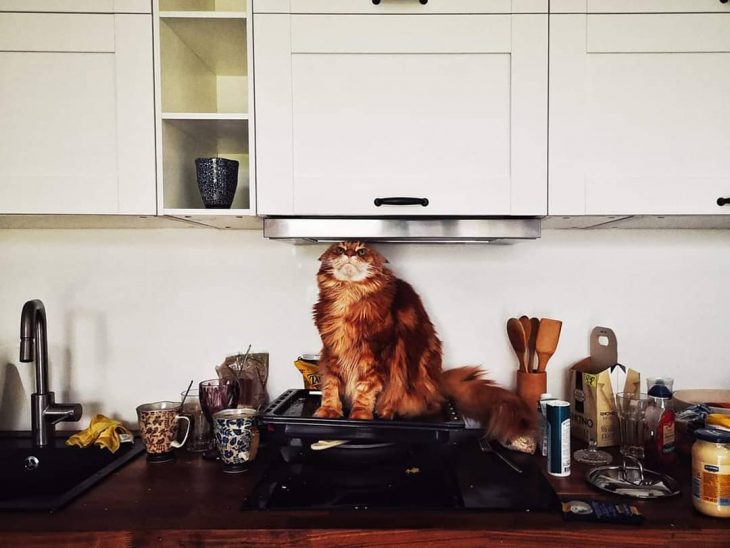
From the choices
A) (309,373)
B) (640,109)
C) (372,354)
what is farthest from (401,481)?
(640,109)

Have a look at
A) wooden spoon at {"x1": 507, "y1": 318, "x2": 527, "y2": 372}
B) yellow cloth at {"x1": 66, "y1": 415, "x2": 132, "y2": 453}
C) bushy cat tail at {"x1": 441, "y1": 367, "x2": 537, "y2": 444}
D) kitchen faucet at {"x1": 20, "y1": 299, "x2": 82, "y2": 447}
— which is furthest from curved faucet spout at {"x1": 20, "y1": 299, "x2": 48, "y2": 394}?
wooden spoon at {"x1": 507, "y1": 318, "x2": 527, "y2": 372}

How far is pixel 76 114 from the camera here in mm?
1399

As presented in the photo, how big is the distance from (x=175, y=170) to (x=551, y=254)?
1122 mm

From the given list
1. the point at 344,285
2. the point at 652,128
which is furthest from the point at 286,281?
the point at 652,128

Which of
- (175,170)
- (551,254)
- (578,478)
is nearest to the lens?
(578,478)

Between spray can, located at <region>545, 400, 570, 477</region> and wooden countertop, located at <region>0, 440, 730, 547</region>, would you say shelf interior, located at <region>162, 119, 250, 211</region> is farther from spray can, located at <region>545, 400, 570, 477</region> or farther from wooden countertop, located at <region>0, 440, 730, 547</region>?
spray can, located at <region>545, 400, 570, 477</region>

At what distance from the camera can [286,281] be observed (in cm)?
177

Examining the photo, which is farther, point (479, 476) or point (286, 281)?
point (286, 281)

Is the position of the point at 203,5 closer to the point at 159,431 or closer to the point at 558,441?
the point at 159,431

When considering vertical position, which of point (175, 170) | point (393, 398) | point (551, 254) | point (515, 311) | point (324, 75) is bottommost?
point (393, 398)

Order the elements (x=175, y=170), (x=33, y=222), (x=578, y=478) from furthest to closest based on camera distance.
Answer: (x=33, y=222) < (x=175, y=170) < (x=578, y=478)

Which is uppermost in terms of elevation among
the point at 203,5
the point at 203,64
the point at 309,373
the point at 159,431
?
the point at 203,5

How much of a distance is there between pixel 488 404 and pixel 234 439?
27.1 inches

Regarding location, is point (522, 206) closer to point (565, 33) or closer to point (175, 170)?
point (565, 33)
